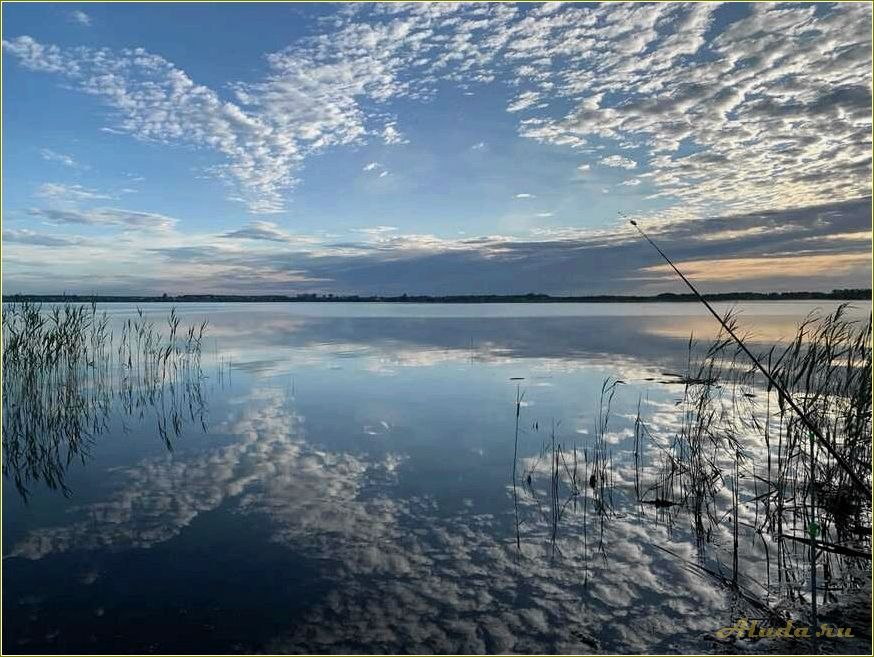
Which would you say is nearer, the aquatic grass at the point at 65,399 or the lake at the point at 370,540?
the lake at the point at 370,540

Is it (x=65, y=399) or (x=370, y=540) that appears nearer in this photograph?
(x=370, y=540)

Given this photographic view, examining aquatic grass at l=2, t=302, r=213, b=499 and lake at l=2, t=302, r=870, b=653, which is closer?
lake at l=2, t=302, r=870, b=653

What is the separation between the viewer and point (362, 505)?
316 inches

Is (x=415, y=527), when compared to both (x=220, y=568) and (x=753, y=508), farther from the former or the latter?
(x=753, y=508)

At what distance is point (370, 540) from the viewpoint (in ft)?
22.7

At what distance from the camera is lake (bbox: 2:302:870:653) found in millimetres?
5098

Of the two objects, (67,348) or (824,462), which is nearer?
(824,462)

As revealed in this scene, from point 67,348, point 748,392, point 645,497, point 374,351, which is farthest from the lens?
point 374,351

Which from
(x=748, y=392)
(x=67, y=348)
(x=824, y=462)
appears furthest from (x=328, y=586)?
(x=67, y=348)

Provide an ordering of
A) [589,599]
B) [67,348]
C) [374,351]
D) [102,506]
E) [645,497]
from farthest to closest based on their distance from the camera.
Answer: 1. [374,351]
2. [67,348]
3. [645,497]
4. [102,506]
5. [589,599]

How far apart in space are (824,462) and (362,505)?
7.94m

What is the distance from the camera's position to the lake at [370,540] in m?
5.10

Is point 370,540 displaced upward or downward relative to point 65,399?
downward

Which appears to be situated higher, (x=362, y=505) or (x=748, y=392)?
(x=748, y=392)
